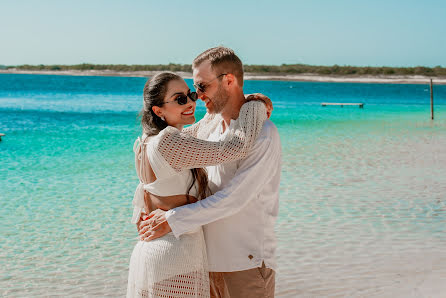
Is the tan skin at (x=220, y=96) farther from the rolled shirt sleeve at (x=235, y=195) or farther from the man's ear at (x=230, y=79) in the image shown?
the rolled shirt sleeve at (x=235, y=195)

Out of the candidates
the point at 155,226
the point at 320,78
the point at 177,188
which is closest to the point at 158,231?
the point at 155,226

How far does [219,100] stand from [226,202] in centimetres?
56

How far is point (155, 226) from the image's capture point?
241cm

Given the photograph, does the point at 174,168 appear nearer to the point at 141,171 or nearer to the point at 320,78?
the point at 141,171

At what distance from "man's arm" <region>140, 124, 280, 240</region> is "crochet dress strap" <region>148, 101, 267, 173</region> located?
0.07 metres

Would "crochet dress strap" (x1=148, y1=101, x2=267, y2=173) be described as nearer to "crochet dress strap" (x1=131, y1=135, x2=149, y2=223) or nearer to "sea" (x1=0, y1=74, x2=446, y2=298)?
"crochet dress strap" (x1=131, y1=135, x2=149, y2=223)

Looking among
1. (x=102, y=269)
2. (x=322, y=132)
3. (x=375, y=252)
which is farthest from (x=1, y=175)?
(x=322, y=132)

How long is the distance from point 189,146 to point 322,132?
51.4ft

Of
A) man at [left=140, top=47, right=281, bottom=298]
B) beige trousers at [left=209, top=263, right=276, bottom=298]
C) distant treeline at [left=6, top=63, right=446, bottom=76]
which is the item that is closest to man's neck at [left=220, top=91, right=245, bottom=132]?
man at [left=140, top=47, right=281, bottom=298]

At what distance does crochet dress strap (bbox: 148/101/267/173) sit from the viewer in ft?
7.75

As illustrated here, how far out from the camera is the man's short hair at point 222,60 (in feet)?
8.73

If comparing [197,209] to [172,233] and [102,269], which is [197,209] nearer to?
[172,233]

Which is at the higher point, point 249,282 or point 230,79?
point 230,79

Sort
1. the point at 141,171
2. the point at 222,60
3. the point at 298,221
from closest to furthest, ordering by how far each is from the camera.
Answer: the point at 141,171
the point at 222,60
the point at 298,221
